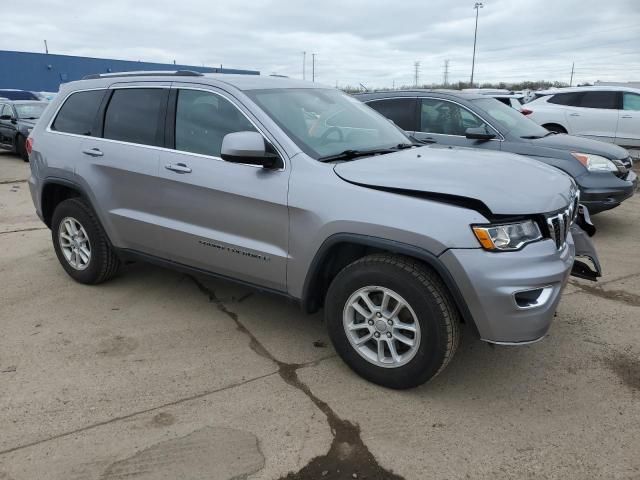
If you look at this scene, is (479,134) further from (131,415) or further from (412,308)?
(131,415)

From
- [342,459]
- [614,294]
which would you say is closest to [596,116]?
[614,294]

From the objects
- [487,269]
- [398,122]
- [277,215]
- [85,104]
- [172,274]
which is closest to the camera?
[487,269]

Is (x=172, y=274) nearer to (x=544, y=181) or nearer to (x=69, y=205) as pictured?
(x=69, y=205)

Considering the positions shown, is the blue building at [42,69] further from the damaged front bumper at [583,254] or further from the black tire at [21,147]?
the damaged front bumper at [583,254]

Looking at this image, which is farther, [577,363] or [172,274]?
[172,274]

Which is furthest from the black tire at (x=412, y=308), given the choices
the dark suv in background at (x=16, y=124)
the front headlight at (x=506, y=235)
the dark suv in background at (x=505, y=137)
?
the dark suv in background at (x=16, y=124)

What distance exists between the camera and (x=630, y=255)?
224 inches

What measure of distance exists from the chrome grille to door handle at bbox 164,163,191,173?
7.60ft

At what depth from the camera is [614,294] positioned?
4582 millimetres

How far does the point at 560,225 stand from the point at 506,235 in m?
0.47

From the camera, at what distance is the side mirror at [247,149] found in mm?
3156

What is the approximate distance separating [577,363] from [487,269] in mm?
1321

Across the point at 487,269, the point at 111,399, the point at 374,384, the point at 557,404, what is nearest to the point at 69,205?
the point at 111,399

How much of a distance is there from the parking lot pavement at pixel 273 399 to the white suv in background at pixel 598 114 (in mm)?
7941
